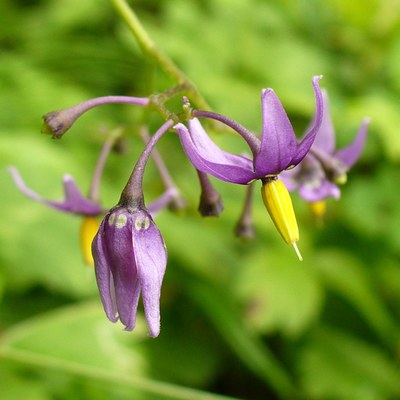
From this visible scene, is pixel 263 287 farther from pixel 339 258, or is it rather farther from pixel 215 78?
pixel 215 78

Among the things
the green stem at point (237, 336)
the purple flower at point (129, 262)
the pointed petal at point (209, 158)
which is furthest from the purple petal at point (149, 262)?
the green stem at point (237, 336)

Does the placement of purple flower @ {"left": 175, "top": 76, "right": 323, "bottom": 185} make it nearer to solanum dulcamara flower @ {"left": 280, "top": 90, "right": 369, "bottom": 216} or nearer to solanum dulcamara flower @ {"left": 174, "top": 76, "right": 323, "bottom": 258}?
solanum dulcamara flower @ {"left": 174, "top": 76, "right": 323, "bottom": 258}

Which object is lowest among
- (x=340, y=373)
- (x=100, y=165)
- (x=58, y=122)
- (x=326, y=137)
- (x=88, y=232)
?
(x=340, y=373)

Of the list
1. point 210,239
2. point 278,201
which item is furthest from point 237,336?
point 278,201

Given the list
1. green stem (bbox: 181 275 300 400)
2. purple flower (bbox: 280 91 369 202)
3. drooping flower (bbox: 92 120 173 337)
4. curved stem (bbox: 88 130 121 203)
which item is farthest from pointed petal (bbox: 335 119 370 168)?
Answer: green stem (bbox: 181 275 300 400)

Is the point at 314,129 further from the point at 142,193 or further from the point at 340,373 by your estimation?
the point at 340,373

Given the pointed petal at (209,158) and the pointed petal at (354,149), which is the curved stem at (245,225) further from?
the pointed petal at (209,158)
